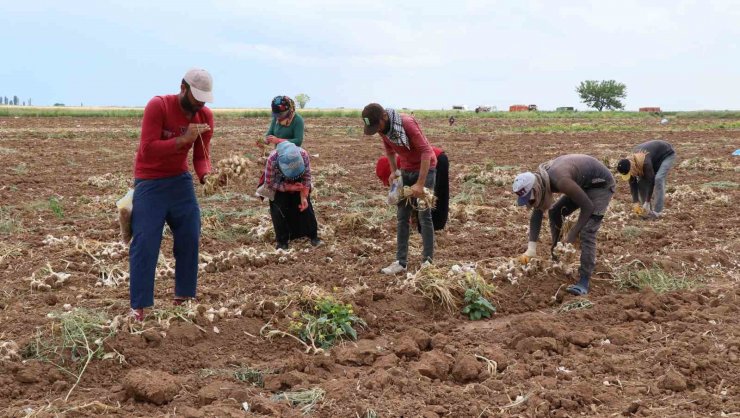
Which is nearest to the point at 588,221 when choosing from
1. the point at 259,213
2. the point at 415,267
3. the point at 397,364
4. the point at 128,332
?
the point at 415,267

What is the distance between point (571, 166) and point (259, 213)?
4.62 meters

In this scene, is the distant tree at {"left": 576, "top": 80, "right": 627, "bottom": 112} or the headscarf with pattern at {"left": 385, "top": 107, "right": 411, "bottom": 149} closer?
the headscarf with pattern at {"left": 385, "top": 107, "right": 411, "bottom": 149}

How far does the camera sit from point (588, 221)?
219 inches

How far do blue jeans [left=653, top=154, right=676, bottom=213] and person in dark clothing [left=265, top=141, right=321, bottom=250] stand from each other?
474 centimetres

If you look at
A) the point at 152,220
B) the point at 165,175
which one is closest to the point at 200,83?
the point at 165,175

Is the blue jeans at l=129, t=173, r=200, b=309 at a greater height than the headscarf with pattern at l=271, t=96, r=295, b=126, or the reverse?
the headscarf with pattern at l=271, t=96, r=295, b=126

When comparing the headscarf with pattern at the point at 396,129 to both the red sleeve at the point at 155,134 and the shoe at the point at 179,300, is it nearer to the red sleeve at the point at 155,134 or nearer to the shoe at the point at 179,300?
the red sleeve at the point at 155,134

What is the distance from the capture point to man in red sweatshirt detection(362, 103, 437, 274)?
5.54m

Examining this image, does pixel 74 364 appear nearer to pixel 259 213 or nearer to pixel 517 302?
pixel 517 302

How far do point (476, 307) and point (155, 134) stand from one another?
274 cm

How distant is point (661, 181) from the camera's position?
29.1 ft

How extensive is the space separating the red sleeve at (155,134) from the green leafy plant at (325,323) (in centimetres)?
144

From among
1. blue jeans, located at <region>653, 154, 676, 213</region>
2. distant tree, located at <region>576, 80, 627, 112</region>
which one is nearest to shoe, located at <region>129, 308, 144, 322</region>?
blue jeans, located at <region>653, 154, 676, 213</region>

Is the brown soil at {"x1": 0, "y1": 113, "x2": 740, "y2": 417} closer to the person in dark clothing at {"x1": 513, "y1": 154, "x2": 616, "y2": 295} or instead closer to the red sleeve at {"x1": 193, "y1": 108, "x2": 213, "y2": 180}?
the person in dark clothing at {"x1": 513, "y1": 154, "x2": 616, "y2": 295}
